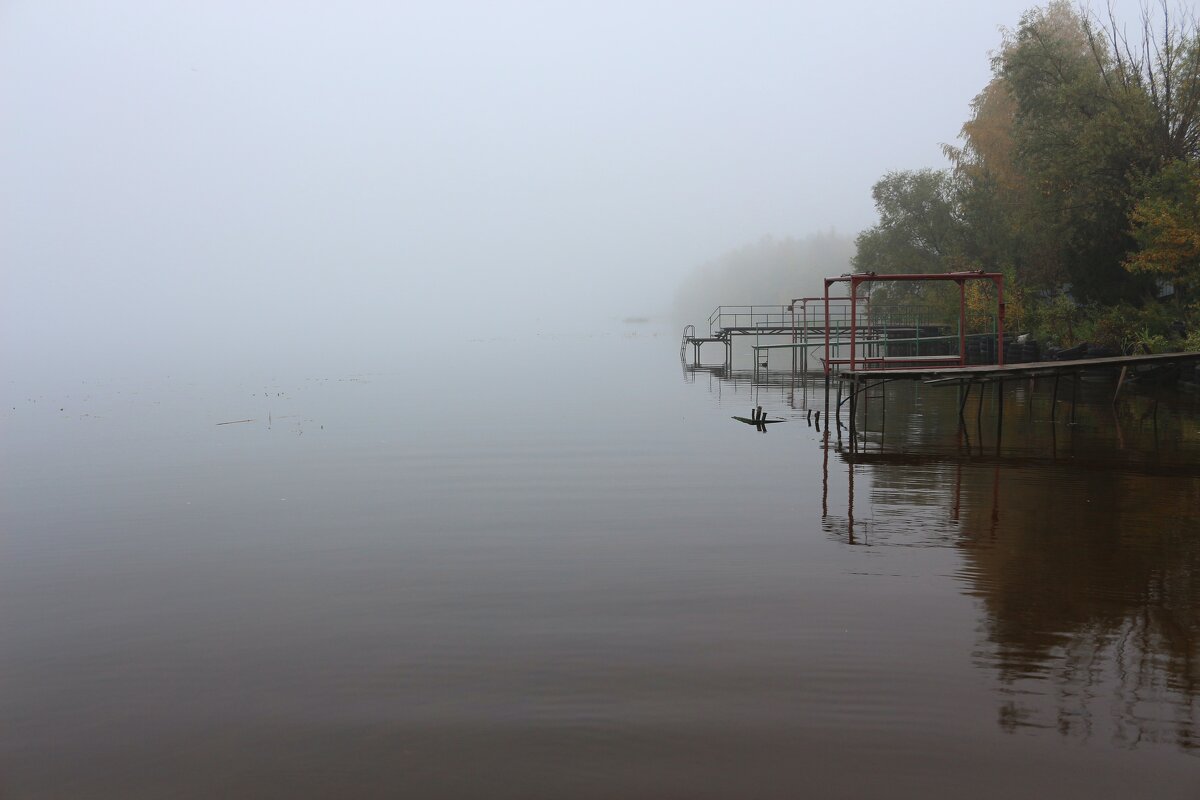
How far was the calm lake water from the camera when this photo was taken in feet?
15.3

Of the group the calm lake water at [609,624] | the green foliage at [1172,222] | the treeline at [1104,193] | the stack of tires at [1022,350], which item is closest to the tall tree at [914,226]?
the treeline at [1104,193]

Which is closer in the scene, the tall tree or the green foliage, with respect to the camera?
the green foliage

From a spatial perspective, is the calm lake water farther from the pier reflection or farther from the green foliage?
the green foliage

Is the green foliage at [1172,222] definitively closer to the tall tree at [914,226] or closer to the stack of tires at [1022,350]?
the stack of tires at [1022,350]

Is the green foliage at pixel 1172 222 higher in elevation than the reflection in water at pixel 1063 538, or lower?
higher

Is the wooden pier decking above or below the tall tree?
below

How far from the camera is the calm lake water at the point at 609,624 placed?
4.68 meters

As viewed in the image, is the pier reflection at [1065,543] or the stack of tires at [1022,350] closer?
the pier reflection at [1065,543]

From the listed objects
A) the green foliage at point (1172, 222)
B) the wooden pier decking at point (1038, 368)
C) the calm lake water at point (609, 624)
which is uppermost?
the green foliage at point (1172, 222)

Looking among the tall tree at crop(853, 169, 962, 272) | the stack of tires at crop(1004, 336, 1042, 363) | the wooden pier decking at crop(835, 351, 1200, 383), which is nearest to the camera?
the wooden pier decking at crop(835, 351, 1200, 383)

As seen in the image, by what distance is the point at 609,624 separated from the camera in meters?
6.66

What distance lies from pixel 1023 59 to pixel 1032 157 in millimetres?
4609

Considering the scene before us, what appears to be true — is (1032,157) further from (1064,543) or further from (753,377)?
(1064,543)

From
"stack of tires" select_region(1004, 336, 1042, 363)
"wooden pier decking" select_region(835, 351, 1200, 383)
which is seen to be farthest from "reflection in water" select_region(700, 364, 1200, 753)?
"stack of tires" select_region(1004, 336, 1042, 363)
